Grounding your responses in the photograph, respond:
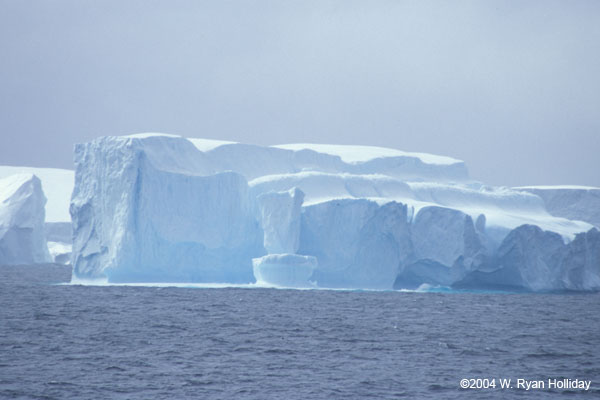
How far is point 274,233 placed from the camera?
23.5 meters

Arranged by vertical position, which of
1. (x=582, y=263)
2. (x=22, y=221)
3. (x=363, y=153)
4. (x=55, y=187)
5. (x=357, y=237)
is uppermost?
(x=363, y=153)

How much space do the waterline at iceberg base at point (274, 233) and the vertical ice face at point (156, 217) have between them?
0.10ft

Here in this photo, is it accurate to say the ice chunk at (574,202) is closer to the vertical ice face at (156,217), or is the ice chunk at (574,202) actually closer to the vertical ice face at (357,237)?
the vertical ice face at (357,237)

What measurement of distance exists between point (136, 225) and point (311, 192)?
547 cm

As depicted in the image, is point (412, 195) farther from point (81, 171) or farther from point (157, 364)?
point (157, 364)

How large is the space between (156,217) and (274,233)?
3.37 meters

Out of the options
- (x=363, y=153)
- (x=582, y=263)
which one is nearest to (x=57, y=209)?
(x=363, y=153)

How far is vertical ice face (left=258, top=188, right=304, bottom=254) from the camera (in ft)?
76.5

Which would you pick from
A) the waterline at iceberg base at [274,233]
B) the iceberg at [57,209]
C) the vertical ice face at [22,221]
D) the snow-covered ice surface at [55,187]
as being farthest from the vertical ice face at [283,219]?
the snow-covered ice surface at [55,187]

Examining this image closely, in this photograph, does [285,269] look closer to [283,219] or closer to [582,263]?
[283,219]

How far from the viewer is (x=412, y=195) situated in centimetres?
2802

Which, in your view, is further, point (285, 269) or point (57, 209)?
point (57, 209)

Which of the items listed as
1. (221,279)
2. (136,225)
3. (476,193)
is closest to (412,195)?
(476,193)

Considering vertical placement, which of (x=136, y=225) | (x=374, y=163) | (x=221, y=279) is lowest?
(x=221, y=279)
